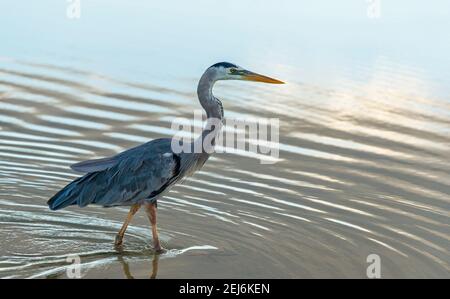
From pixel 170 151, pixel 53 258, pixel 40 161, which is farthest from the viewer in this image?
pixel 40 161

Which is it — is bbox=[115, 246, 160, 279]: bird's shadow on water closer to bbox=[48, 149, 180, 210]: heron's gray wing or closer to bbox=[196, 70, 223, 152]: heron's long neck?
bbox=[48, 149, 180, 210]: heron's gray wing

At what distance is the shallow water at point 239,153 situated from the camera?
9.48m

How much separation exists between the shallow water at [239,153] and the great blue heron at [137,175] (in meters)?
0.44

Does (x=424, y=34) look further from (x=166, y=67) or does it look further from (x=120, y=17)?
(x=166, y=67)

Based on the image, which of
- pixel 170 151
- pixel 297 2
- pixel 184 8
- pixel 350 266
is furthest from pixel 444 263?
pixel 297 2

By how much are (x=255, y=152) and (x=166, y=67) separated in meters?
8.30

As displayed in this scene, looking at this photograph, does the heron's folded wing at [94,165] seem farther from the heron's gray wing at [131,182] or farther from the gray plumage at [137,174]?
the heron's gray wing at [131,182]

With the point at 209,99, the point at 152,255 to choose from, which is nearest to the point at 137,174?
the point at 152,255

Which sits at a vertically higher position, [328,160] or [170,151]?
[170,151]

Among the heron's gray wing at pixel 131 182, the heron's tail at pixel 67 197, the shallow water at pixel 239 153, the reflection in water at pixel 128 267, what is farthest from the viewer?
the heron's gray wing at pixel 131 182

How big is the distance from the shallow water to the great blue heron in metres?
0.44

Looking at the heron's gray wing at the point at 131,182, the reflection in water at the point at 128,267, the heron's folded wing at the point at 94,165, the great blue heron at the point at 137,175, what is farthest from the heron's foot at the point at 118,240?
the heron's folded wing at the point at 94,165

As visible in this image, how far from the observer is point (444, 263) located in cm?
932

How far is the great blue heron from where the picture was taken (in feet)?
31.8
